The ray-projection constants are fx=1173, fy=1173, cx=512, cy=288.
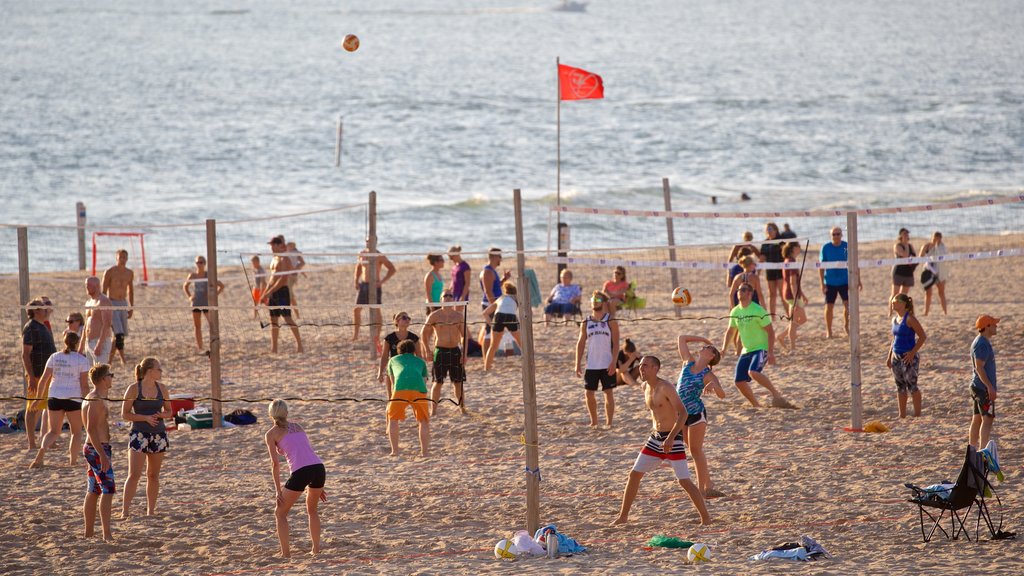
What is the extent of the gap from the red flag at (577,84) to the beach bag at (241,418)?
8126 millimetres

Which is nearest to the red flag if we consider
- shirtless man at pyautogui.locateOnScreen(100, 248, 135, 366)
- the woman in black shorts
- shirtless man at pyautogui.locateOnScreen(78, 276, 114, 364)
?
shirtless man at pyautogui.locateOnScreen(100, 248, 135, 366)

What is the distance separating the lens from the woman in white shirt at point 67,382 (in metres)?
9.25

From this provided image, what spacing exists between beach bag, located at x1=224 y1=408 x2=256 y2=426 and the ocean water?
5414 mm

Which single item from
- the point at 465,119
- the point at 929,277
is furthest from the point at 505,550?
A: the point at 465,119

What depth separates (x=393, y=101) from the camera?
2360 inches

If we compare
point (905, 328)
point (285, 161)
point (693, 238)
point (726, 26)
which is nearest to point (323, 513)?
point (905, 328)

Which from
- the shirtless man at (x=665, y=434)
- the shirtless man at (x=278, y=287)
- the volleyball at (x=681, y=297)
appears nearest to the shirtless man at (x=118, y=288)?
the shirtless man at (x=278, y=287)

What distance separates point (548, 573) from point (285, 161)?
133 ft

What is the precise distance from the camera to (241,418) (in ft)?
37.2

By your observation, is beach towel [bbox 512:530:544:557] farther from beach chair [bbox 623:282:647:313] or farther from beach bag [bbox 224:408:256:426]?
beach chair [bbox 623:282:647:313]

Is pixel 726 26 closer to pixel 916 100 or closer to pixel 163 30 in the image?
pixel 916 100

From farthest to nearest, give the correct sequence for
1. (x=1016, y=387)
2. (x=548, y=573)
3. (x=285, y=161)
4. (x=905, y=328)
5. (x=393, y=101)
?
(x=393, y=101), (x=285, y=161), (x=1016, y=387), (x=905, y=328), (x=548, y=573)

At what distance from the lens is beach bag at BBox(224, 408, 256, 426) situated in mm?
11323

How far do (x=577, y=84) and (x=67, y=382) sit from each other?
10.5 m
